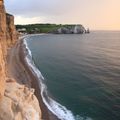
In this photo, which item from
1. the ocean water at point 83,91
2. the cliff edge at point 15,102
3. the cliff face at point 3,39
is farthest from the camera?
the ocean water at point 83,91

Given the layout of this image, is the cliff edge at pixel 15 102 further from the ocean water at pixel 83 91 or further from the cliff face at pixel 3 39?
the ocean water at pixel 83 91

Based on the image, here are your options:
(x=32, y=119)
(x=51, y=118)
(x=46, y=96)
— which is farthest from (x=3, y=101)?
(x=46, y=96)

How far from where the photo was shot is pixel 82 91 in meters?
38.4

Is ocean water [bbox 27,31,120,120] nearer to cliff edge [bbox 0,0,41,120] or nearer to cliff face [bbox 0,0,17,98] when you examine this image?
cliff face [bbox 0,0,17,98]

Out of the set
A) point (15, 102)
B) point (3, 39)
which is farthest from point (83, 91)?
point (15, 102)

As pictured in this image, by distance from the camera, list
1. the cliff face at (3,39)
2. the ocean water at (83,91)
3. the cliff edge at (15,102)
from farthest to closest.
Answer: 1. the ocean water at (83,91)
2. the cliff face at (3,39)
3. the cliff edge at (15,102)

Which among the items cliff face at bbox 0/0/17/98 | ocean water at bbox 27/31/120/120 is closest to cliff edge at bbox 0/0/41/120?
cliff face at bbox 0/0/17/98

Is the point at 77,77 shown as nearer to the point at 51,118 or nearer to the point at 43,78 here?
the point at 43,78

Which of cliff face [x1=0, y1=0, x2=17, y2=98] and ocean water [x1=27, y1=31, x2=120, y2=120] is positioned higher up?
cliff face [x1=0, y1=0, x2=17, y2=98]

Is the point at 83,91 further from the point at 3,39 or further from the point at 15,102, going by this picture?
the point at 15,102

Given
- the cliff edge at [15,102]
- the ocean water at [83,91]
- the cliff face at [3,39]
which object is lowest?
the ocean water at [83,91]

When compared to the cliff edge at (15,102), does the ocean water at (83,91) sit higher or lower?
lower

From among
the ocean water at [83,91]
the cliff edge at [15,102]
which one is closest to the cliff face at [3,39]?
the cliff edge at [15,102]

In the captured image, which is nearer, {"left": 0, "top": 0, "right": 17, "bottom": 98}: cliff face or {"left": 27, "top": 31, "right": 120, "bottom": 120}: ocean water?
{"left": 0, "top": 0, "right": 17, "bottom": 98}: cliff face
